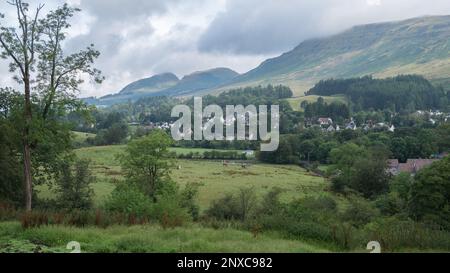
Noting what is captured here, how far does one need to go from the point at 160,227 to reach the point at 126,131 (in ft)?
430

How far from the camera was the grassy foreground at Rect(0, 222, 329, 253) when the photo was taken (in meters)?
10.8

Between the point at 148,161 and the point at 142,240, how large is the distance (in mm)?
29587

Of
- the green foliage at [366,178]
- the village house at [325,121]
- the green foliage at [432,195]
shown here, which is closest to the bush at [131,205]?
the green foliage at [432,195]

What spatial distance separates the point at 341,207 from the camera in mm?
55562

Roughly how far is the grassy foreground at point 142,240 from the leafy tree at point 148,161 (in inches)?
1090

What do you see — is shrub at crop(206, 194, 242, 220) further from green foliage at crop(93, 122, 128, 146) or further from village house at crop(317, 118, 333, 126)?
village house at crop(317, 118, 333, 126)

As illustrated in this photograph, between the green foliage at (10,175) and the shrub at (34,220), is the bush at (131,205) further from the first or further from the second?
the green foliage at (10,175)

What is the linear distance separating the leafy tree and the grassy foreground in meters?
27.7

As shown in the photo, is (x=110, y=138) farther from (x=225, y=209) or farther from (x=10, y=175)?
(x=10, y=175)

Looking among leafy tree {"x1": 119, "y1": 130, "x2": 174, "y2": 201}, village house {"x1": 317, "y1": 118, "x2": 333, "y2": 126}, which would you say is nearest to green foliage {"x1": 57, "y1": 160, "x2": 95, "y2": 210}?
leafy tree {"x1": 119, "y1": 130, "x2": 174, "y2": 201}

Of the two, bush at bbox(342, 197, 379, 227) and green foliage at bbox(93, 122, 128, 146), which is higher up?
green foliage at bbox(93, 122, 128, 146)

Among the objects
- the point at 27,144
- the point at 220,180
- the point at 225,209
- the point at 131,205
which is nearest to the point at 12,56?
the point at 27,144
